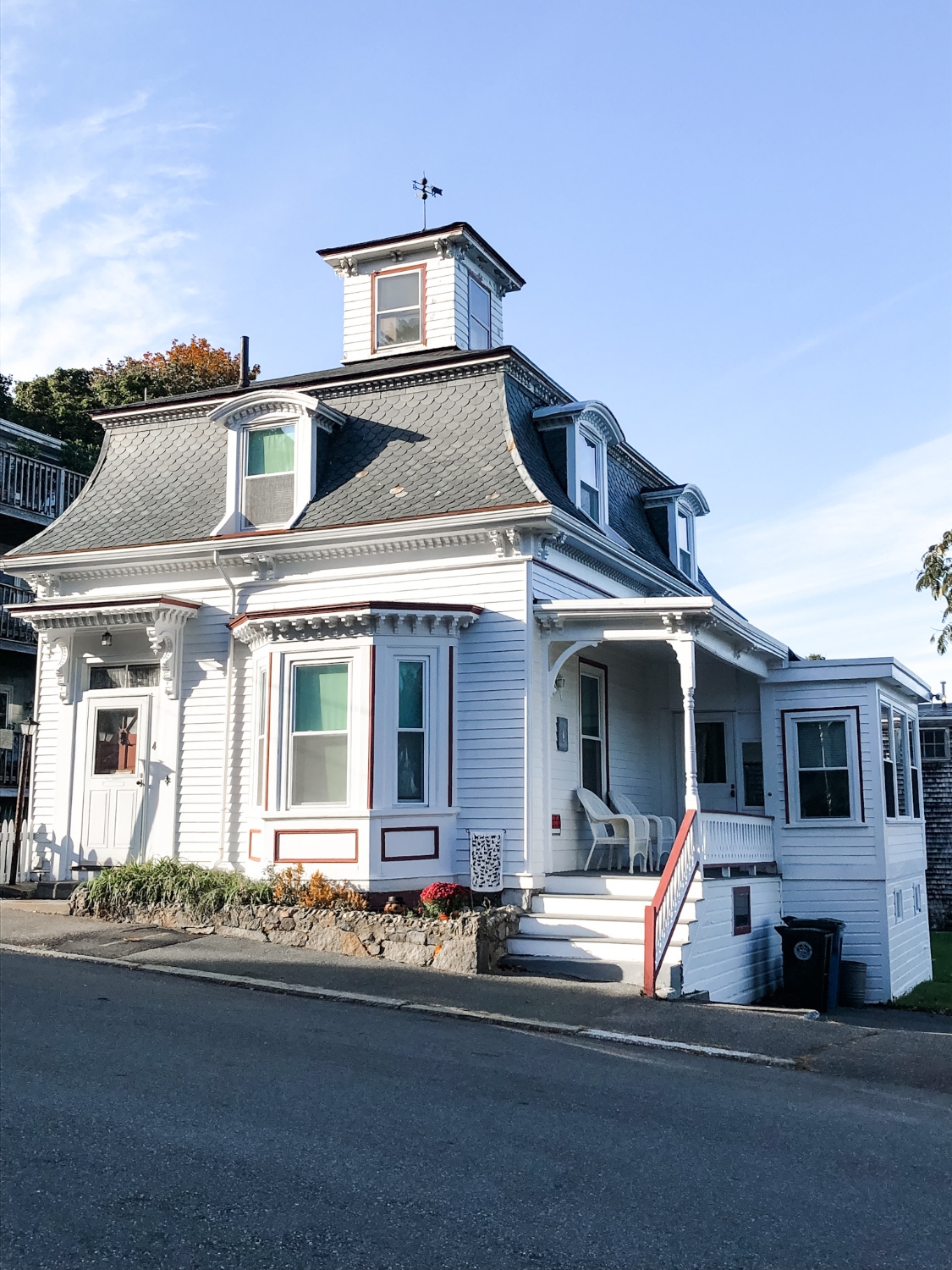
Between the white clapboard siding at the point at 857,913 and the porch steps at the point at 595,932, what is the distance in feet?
15.9

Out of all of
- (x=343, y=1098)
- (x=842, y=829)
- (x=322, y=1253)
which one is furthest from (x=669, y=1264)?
(x=842, y=829)

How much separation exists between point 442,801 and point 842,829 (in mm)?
6706

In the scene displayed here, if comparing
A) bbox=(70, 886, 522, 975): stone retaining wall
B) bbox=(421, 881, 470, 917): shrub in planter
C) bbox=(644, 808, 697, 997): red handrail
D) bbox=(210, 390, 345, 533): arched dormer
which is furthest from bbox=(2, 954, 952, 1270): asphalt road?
bbox=(210, 390, 345, 533): arched dormer

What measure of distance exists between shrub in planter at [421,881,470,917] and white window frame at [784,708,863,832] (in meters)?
6.41

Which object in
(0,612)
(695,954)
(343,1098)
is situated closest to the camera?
(343,1098)

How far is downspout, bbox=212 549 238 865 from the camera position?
15484 millimetres

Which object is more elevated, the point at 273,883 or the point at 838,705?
the point at 838,705

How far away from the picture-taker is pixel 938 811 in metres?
31.8

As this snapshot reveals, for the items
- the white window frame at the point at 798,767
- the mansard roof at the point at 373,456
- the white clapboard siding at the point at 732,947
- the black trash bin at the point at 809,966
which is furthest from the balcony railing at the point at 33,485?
the black trash bin at the point at 809,966

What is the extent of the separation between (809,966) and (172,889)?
8246mm

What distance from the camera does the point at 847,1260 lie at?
4.98 meters

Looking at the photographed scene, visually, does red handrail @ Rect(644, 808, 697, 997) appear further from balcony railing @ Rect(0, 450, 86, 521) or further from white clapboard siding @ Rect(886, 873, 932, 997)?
balcony railing @ Rect(0, 450, 86, 521)

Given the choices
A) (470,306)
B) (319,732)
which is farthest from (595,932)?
(470,306)

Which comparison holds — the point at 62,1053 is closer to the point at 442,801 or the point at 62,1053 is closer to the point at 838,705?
the point at 442,801
